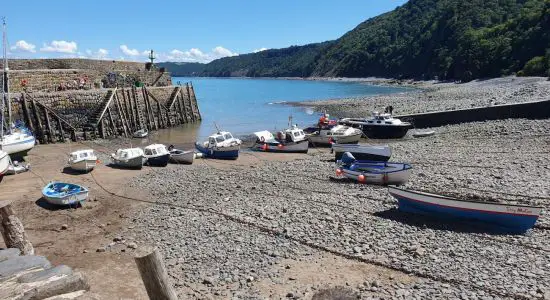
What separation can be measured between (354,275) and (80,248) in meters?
8.19

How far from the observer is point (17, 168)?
78.2ft

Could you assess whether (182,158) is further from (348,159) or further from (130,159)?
(348,159)

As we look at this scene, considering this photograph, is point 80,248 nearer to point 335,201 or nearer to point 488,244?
point 335,201

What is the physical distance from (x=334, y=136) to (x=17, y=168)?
19760mm

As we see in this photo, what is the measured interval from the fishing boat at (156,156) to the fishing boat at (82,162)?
2.87m

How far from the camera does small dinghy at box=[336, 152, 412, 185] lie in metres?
19.5

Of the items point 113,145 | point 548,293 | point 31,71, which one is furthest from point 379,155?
point 31,71

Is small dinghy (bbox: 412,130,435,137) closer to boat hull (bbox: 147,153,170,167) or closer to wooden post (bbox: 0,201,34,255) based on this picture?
boat hull (bbox: 147,153,170,167)

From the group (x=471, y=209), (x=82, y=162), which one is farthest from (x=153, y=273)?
(x=82, y=162)

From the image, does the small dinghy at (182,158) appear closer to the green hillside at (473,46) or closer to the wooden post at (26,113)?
the wooden post at (26,113)

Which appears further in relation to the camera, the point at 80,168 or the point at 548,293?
the point at 80,168

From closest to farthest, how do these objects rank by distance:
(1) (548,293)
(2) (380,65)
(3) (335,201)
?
(1) (548,293) < (3) (335,201) < (2) (380,65)

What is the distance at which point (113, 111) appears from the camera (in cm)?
4072

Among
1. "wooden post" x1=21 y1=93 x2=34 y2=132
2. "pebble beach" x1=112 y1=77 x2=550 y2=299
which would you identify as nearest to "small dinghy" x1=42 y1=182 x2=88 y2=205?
"pebble beach" x1=112 y1=77 x2=550 y2=299
